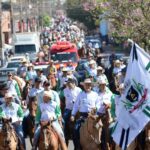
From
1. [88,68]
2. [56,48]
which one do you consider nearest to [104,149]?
[88,68]

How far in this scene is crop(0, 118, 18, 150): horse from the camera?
578 inches

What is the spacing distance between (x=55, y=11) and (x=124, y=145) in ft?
592

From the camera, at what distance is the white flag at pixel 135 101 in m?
9.98

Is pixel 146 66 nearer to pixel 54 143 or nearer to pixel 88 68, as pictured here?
pixel 54 143

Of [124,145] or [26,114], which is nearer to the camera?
[124,145]

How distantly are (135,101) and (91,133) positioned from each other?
475cm

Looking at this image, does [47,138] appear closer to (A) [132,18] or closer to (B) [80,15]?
(A) [132,18]

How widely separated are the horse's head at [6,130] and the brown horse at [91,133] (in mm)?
1616

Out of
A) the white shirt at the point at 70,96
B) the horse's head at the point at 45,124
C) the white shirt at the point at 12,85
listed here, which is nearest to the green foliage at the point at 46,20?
the white shirt at the point at 12,85

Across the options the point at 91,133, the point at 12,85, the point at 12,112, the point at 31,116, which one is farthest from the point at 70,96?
the point at 12,85

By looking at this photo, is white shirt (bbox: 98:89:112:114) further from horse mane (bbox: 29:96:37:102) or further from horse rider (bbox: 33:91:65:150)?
horse mane (bbox: 29:96:37:102)

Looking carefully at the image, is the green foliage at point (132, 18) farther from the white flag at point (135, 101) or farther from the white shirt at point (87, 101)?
the white flag at point (135, 101)

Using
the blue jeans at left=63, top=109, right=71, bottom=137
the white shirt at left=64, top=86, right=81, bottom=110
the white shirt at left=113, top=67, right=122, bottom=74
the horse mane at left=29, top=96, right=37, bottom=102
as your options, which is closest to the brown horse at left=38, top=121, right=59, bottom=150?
the blue jeans at left=63, top=109, right=71, bottom=137

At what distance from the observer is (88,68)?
27.1 meters
